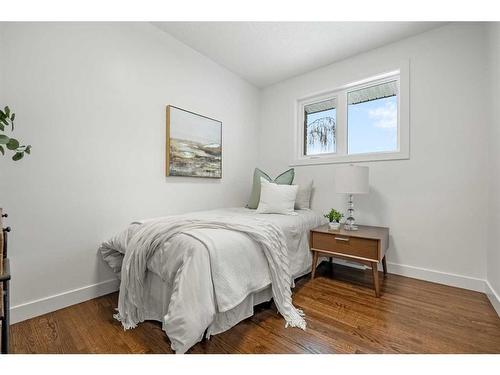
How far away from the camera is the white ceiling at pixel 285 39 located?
2.22 meters

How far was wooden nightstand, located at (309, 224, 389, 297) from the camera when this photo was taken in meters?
1.92

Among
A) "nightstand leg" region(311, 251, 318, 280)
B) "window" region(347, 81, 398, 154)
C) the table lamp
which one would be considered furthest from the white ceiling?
"nightstand leg" region(311, 251, 318, 280)

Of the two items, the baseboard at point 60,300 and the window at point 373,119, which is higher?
the window at point 373,119

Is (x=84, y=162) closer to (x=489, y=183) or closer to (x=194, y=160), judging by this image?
(x=194, y=160)

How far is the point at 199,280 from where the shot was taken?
4.07 feet

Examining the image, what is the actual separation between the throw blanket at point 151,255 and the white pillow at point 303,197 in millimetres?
1173

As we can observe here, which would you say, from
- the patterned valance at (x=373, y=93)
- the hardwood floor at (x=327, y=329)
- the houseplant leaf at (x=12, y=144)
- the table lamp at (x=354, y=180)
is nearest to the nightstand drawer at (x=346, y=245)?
the table lamp at (x=354, y=180)

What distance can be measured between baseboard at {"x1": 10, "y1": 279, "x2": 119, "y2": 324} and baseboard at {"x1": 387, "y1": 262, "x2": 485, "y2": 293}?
108 inches

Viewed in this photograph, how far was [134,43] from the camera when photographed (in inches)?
83.6

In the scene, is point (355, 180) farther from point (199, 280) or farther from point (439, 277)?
point (199, 280)

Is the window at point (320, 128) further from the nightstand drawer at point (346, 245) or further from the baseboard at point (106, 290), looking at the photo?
the baseboard at point (106, 290)

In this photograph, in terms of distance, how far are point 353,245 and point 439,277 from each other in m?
0.97
